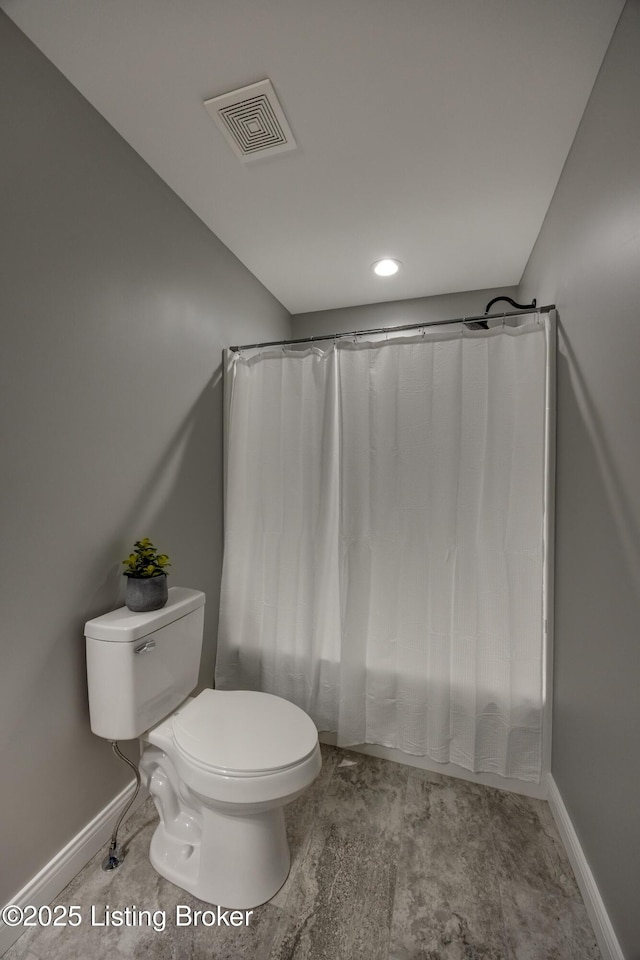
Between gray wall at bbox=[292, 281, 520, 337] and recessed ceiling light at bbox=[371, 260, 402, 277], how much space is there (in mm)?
350

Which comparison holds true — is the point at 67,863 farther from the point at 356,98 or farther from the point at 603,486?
the point at 356,98

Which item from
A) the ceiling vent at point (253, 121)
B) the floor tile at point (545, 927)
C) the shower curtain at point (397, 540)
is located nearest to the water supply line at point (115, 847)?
the shower curtain at point (397, 540)

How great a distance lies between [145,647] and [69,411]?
75 cm

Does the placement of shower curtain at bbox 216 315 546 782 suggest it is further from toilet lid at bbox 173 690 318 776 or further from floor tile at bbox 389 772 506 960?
toilet lid at bbox 173 690 318 776

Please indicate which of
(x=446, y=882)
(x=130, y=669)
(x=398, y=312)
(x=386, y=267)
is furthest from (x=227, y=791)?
(x=398, y=312)

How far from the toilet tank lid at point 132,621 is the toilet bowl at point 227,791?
0.31m

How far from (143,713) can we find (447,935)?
103 centimetres

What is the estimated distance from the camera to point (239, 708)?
1.42m

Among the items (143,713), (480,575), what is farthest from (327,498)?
(143,713)

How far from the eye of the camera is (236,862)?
1.21 meters

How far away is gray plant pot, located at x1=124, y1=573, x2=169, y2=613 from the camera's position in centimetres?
137

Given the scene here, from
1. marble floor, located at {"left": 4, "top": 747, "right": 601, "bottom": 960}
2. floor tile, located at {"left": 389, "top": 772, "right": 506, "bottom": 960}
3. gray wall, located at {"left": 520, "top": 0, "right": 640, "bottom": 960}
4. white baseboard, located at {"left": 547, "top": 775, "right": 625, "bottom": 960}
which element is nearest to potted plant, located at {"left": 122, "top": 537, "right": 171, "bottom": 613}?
marble floor, located at {"left": 4, "top": 747, "right": 601, "bottom": 960}

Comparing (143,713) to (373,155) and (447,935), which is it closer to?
(447,935)

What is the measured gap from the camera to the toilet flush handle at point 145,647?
4.21 feet
